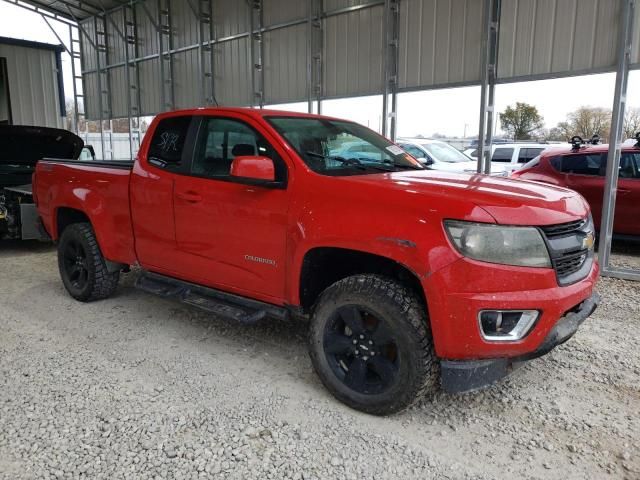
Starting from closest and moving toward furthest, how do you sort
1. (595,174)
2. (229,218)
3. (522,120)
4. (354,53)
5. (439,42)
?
1. (229,218)
2. (595,174)
3. (439,42)
4. (354,53)
5. (522,120)

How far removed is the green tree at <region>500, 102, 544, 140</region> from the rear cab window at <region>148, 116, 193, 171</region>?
29.2m

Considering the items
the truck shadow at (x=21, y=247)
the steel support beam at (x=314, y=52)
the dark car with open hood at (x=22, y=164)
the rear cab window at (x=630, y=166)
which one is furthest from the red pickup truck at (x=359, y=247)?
the steel support beam at (x=314, y=52)

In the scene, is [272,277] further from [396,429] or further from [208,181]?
[396,429]

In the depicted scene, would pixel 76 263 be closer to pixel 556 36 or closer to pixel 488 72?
pixel 488 72

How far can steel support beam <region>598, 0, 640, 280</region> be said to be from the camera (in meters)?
5.74

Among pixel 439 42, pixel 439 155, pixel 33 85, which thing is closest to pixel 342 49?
pixel 439 42

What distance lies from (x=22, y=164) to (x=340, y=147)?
250 inches

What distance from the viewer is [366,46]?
337 inches

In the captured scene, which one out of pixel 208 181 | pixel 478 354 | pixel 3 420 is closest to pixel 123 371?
pixel 3 420

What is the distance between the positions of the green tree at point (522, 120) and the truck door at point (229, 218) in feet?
96.6

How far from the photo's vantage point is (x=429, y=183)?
2.95 metres

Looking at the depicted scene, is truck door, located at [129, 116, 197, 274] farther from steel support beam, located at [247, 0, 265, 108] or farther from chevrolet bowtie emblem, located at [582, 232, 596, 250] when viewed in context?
steel support beam, located at [247, 0, 265, 108]

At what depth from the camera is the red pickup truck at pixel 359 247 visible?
8.32 feet

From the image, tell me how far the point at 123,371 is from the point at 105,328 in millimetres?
969
